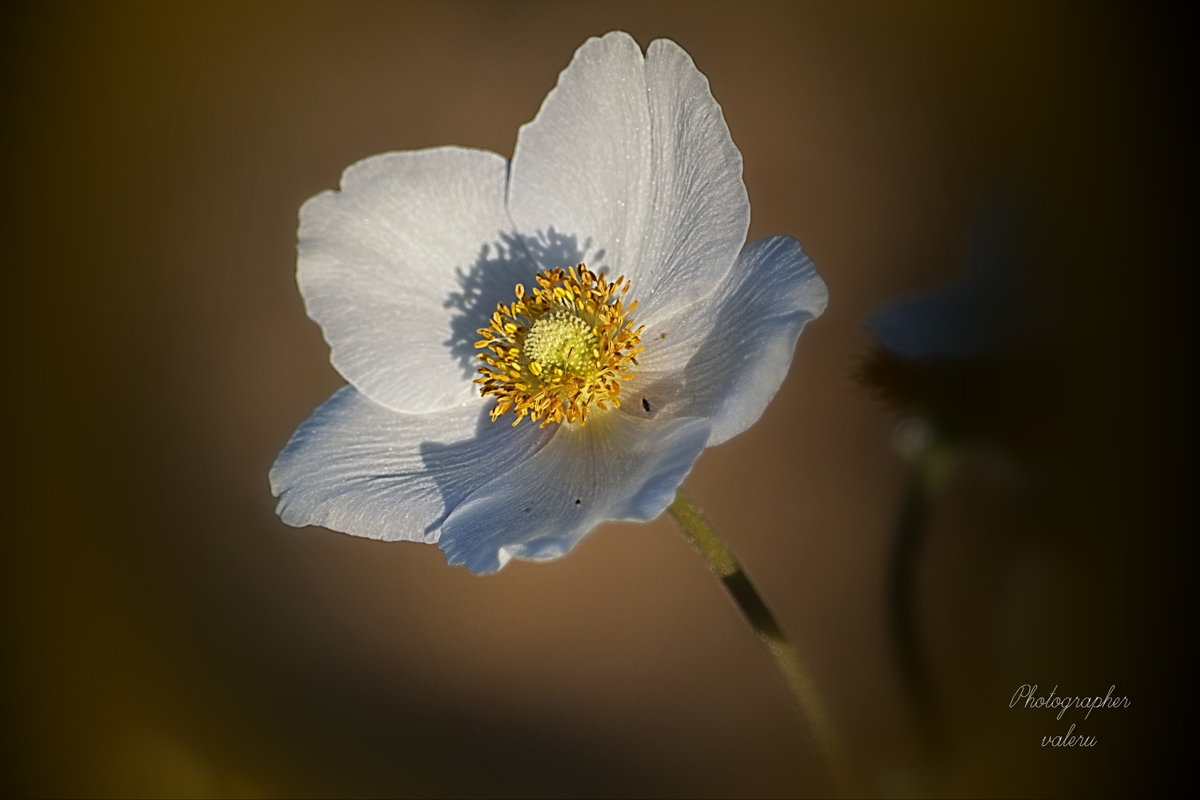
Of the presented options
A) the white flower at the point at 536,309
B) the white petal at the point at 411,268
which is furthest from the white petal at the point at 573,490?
the white petal at the point at 411,268

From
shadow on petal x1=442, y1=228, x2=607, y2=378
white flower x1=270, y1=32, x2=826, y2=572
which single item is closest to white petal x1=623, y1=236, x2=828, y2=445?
white flower x1=270, y1=32, x2=826, y2=572

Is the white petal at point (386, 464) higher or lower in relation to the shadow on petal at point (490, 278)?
lower

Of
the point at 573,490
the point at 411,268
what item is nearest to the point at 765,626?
the point at 573,490

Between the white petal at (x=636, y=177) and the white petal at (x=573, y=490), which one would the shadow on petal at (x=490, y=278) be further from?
the white petal at (x=573, y=490)

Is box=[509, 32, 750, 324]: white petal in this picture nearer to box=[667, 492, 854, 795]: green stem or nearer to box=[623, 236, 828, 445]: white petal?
box=[623, 236, 828, 445]: white petal

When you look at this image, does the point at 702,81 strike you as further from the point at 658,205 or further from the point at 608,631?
the point at 608,631

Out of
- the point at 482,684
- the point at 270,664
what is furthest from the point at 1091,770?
the point at 270,664
